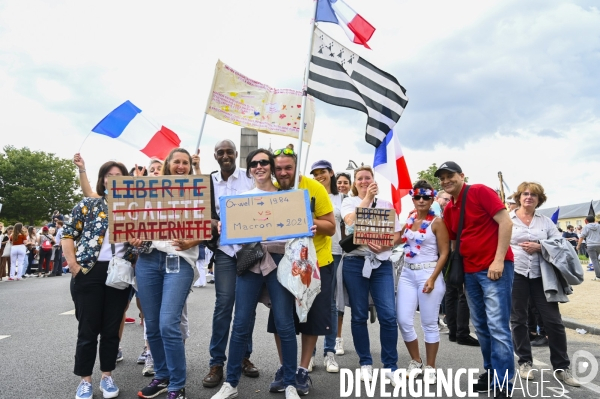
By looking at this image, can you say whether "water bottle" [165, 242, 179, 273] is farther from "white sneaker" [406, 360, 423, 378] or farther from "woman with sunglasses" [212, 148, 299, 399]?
"white sneaker" [406, 360, 423, 378]

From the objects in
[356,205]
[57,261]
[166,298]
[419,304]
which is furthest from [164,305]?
[57,261]

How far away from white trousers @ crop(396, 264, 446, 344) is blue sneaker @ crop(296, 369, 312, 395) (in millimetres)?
1132

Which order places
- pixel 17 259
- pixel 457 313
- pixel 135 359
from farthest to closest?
pixel 17 259
pixel 457 313
pixel 135 359

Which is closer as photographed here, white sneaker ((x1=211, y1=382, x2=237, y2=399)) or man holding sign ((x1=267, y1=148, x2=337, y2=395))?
white sneaker ((x1=211, y1=382, x2=237, y2=399))

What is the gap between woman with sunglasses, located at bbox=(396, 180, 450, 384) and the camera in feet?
14.7

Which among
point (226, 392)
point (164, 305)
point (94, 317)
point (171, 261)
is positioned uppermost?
point (171, 261)

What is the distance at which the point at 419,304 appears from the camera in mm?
4562

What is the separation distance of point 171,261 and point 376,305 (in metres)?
2.10

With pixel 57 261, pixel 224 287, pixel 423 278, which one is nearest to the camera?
pixel 224 287

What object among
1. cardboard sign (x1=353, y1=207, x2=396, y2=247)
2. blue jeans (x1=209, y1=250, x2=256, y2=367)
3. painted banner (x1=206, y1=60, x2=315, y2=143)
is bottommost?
blue jeans (x1=209, y1=250, x2=256, y2=367)

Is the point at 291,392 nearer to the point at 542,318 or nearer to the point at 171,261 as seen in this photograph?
the point at 171,261

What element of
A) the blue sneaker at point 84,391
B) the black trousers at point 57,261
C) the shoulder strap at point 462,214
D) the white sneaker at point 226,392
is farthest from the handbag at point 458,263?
the black trousers at point 57,261

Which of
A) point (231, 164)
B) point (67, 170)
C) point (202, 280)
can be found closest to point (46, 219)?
point (67, 170)

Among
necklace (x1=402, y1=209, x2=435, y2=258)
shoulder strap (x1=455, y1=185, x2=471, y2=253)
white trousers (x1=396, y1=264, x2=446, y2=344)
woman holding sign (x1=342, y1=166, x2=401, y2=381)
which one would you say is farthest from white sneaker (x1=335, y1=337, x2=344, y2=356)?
shoulder strap (x1=455, y1=185, x2=471, y2=253)
